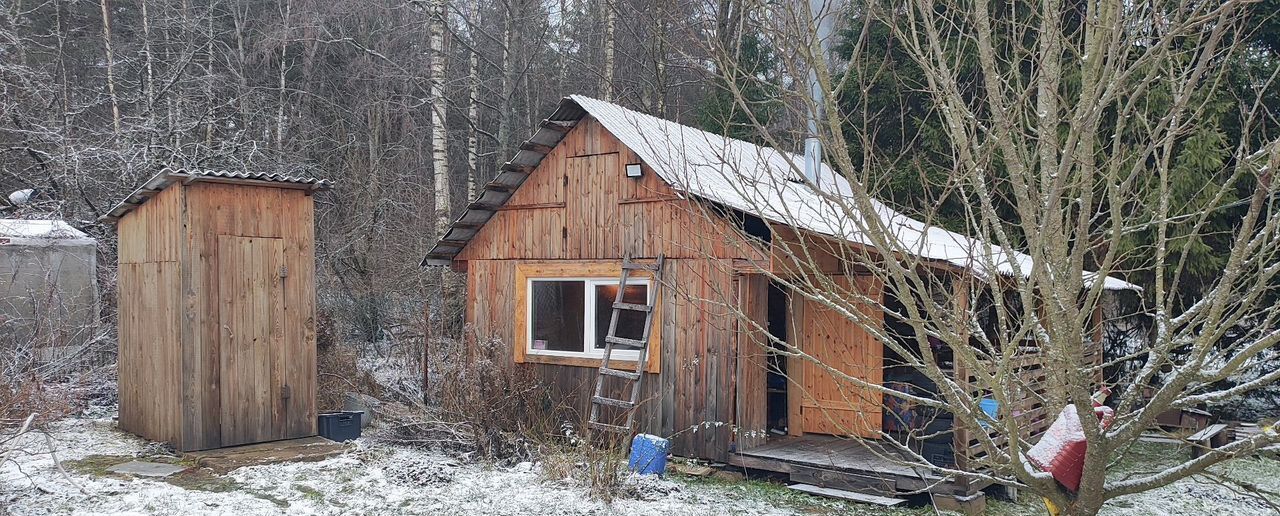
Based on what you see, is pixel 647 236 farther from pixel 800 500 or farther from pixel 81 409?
pixel 81 409

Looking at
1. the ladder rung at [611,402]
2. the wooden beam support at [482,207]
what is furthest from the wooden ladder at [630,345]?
the wooden beam support at [482,207]

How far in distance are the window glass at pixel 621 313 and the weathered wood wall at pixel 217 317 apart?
3002mm

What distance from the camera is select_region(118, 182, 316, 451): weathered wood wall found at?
902 centimetres

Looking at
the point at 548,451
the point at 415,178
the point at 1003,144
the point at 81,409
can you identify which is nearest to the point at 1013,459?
the point at 1003,144

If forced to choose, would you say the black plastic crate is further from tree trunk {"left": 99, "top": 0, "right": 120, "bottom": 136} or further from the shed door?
tree trunk {"left": 99, "top": 0, "right": 120, "bottom": 136}

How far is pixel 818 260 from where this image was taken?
10297mm

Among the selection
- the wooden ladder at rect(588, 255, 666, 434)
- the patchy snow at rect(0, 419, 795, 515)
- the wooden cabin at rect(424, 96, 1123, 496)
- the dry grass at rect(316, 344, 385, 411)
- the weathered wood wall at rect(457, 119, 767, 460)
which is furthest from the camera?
the dry grass at rect(316, 344, 385, 411)

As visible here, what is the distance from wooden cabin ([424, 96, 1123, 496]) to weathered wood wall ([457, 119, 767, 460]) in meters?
0.01

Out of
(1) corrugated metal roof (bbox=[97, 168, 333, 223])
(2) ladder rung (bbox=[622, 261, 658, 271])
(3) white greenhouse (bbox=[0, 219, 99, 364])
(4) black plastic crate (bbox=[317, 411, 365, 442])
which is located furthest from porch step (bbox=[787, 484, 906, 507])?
(3) white greenhouse (bbox=[0, 219, 99, 364])

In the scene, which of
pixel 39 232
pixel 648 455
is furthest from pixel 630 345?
pixel 39 232

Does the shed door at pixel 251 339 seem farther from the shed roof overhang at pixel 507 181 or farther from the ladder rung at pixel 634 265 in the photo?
the ladder rung at pixel 634 265

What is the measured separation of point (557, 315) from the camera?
10.9m

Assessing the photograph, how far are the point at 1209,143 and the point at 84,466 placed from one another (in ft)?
44.7

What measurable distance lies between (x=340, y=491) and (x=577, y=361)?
3.24m
